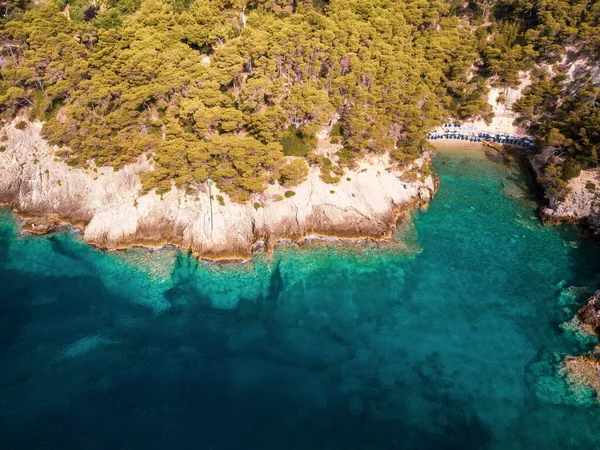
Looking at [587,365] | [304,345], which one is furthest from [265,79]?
[587,365]

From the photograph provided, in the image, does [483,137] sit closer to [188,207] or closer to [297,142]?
[297,142]

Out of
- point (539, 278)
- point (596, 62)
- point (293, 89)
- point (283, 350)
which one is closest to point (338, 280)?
point (283, 350)

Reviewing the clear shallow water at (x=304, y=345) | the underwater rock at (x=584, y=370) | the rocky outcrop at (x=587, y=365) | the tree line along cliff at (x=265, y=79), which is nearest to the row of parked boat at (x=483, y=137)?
the tree line along cliff at (x=265, y=79)

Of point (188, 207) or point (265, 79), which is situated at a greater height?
point (265, 79)

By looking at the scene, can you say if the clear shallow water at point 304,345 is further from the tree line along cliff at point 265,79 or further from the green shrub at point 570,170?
the tree line along cliff at point 265,79

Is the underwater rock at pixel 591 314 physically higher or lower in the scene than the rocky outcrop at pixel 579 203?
lower

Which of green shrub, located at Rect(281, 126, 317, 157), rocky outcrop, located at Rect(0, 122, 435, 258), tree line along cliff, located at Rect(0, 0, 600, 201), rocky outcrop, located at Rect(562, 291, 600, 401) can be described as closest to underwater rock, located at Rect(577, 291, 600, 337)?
rocky outcrop, located at Rect(562, 291, 600, 401)

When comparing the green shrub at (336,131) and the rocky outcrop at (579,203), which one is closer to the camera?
the rocky outcrop at (579,203)

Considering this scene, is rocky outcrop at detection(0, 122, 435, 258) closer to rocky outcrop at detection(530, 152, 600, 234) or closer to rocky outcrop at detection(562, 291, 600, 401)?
rocky outcrop at detection(530, 152, 600, 234)
